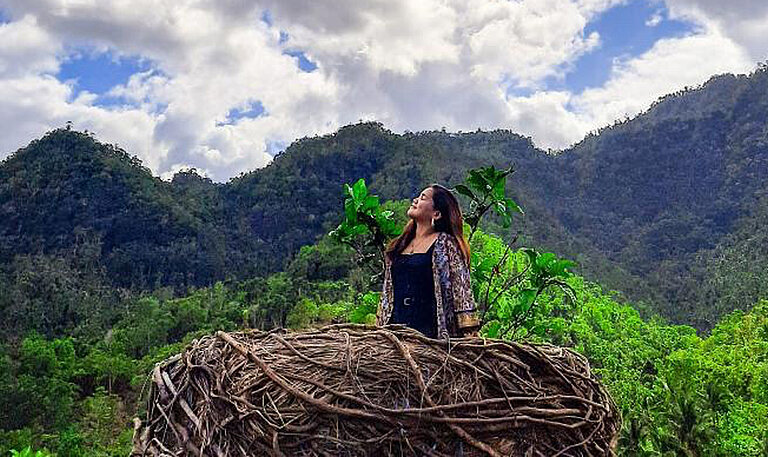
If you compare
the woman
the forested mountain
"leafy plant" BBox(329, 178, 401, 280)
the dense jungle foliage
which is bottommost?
the dense jungle foliage

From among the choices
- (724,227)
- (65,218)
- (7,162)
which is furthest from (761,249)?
(7,162)

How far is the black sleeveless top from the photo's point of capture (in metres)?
3.21

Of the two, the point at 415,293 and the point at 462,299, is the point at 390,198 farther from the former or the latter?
the point at 462,299

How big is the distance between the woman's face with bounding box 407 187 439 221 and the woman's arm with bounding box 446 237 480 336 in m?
0.25

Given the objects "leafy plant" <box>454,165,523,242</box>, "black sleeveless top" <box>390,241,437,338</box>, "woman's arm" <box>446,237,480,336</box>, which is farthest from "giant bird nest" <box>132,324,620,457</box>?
"leafy plant" <box>454,165,523,242</box>

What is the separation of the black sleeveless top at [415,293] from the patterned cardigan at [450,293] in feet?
0.18

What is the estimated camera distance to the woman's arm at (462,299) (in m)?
3.01

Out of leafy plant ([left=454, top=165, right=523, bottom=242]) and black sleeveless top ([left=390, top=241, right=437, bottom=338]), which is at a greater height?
leafy plant ([left=454, top=165, right=523, bottom=242])

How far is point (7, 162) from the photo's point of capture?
6234 centimetres

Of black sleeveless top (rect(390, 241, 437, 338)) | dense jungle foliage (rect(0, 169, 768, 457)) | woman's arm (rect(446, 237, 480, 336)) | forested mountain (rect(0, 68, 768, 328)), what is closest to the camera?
woman's arm (rect(446, 237, 480, 336))

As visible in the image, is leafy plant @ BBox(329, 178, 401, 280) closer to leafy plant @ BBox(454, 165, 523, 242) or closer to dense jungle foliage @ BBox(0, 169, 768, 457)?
dense jungle foliage @ BBox(0, 169, 768, 457)

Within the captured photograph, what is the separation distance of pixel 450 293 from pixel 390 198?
49508 mm

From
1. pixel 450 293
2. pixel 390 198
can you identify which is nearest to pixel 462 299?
pixel 450 293

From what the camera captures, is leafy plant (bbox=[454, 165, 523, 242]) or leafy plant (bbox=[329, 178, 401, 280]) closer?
leafy plant (bbox=[329, 178, 401, 280])
